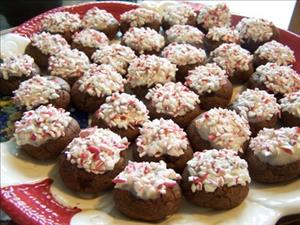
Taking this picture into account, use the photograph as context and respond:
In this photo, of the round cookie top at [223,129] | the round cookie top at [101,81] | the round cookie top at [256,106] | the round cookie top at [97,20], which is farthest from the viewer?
the round cookie top at [97,20]

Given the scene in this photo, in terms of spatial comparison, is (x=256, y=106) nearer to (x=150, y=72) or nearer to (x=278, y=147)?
(x=278, y=147)

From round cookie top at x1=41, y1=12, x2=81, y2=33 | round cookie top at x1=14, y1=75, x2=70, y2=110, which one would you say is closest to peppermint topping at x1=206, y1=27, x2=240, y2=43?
round cookie top at x1=41, y1=12, x2=81, y2=33

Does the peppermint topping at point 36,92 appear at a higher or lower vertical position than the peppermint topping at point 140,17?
lower

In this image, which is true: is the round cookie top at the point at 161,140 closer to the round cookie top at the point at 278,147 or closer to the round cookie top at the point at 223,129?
the round cookie top at the point at 223,129

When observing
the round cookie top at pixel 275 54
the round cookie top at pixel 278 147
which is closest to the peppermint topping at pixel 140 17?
the round cookie top at pixel 275 54

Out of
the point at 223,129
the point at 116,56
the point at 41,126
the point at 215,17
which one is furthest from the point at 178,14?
the point at 41,126
